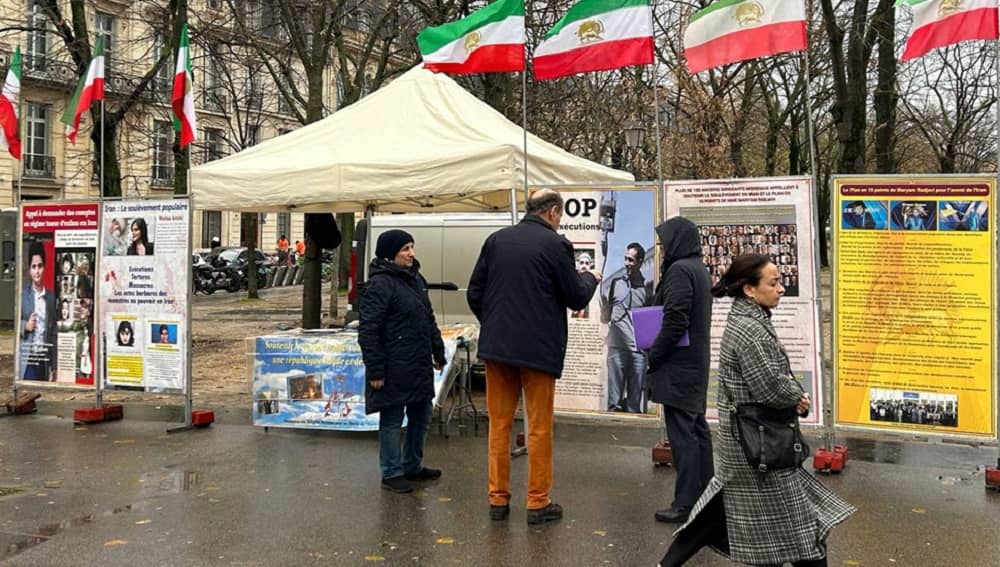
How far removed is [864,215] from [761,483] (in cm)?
349

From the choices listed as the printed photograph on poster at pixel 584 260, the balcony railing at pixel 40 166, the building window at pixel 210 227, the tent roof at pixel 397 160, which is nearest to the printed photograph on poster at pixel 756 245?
the printed photograph on poster at pixel 584 260

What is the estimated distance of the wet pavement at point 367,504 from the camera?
5.13m

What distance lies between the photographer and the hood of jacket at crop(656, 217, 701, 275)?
5.61 meters

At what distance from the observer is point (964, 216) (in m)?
6.46

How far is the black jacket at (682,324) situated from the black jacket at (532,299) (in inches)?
19.1

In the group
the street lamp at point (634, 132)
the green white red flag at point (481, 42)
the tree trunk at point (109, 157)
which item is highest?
the street lamp at point (634, 132)

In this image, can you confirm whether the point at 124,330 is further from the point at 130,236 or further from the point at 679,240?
the point at 679,240

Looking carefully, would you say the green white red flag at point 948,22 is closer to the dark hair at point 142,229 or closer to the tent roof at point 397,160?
the tent roof at point 397,160

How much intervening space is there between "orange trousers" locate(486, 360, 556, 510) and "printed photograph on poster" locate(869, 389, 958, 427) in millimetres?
2623

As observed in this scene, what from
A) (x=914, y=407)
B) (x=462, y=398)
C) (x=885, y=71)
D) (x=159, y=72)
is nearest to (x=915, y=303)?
(x=914, y=407)

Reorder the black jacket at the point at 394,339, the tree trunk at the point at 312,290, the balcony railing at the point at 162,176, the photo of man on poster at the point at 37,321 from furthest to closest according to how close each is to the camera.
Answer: the balcony railing at the point at 162,176
the tree trunk at the point at 312,290
the photo of man on poster at the point at 37,321
the black jacket at the point at 394,339

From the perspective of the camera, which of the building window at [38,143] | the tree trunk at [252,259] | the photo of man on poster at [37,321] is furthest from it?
the building window at [38,143]

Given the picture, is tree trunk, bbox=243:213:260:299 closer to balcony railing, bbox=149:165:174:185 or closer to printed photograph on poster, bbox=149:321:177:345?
balcony railing, bbox=149:165:174:185

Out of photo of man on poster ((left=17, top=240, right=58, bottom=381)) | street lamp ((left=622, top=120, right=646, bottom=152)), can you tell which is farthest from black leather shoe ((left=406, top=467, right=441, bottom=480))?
street lamp ((left=622, top=120, right=646, bottom=152))
